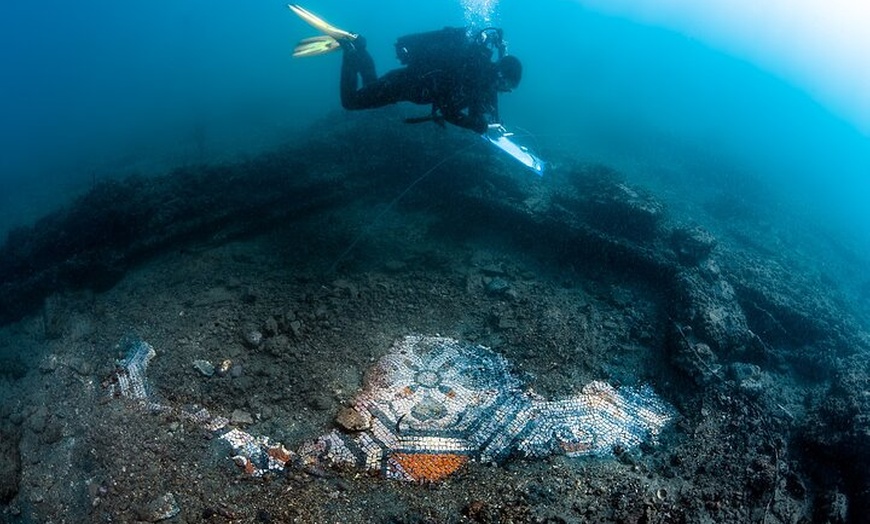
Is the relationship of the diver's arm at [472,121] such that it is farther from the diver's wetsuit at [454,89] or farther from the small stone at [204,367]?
the small stone at [204,367]

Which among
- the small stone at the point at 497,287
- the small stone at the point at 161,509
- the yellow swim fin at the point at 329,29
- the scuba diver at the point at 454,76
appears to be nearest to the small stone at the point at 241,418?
the small stone at the point at 161,509

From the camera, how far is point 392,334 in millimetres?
5953

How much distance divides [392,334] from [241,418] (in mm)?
2106

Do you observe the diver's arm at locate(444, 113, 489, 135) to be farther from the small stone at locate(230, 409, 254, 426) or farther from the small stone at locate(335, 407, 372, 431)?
the small stone at locate(230, 409, 254, 426)

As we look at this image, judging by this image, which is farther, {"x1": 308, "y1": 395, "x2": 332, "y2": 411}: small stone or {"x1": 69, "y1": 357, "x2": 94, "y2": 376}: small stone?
{"x1": 69, "y1": 357, "x2": 94, "y2": 376}: small stone

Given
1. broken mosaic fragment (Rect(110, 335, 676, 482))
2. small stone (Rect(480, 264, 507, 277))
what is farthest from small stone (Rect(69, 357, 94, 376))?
small stone (Rect(480, 264, 507, 277))

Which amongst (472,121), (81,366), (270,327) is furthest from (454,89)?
(81,366)

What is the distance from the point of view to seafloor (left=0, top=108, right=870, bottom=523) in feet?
13.5

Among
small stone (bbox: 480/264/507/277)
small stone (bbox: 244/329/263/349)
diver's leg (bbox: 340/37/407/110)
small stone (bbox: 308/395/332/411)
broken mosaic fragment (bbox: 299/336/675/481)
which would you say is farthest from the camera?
small stone (bbox: 480/264/507/277)

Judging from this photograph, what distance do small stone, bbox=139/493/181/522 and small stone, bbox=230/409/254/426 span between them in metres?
0.87

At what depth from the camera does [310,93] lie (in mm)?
27828

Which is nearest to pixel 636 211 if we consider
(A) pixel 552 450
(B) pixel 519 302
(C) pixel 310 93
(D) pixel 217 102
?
(B) pixel 519 302

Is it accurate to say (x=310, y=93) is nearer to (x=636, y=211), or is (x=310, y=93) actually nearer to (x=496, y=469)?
(x=636, y=211)

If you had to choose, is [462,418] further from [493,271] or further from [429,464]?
[493,271]
